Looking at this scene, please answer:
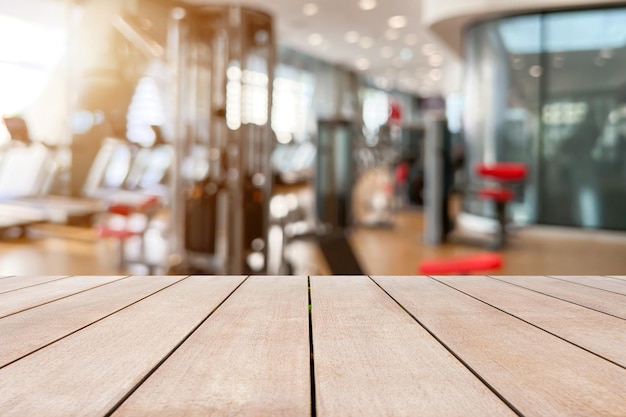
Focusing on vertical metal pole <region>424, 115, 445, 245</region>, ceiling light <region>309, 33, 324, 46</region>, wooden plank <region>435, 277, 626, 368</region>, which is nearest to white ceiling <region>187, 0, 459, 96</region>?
ceiling light <region>309, 33, 324, 46</region>

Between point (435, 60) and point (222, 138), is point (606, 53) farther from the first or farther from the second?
point (435, 60)

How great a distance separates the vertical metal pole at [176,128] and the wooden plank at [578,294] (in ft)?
10.1

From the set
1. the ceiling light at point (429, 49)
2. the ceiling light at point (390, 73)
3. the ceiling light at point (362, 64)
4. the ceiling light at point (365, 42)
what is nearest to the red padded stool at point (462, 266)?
the ceiling light at point (365, 42)

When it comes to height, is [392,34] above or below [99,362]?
above

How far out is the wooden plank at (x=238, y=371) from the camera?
21.1 inches

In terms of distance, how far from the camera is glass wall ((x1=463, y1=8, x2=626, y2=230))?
6.80 meters

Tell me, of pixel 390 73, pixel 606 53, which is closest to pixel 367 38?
pixel 390 73

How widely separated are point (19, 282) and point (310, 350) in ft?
2.70

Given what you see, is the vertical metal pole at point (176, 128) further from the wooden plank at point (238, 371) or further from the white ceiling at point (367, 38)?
the wooden plank at point (238, 371)

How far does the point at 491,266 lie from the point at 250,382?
1.73 metres

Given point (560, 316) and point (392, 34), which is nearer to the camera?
point (560, 316)

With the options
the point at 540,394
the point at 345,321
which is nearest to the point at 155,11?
the point at 345,321

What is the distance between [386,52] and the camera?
1327 centimetres

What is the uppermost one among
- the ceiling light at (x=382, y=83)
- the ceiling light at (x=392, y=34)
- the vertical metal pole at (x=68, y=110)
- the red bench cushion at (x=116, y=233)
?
the ceiling light at (x=382, y=83)
